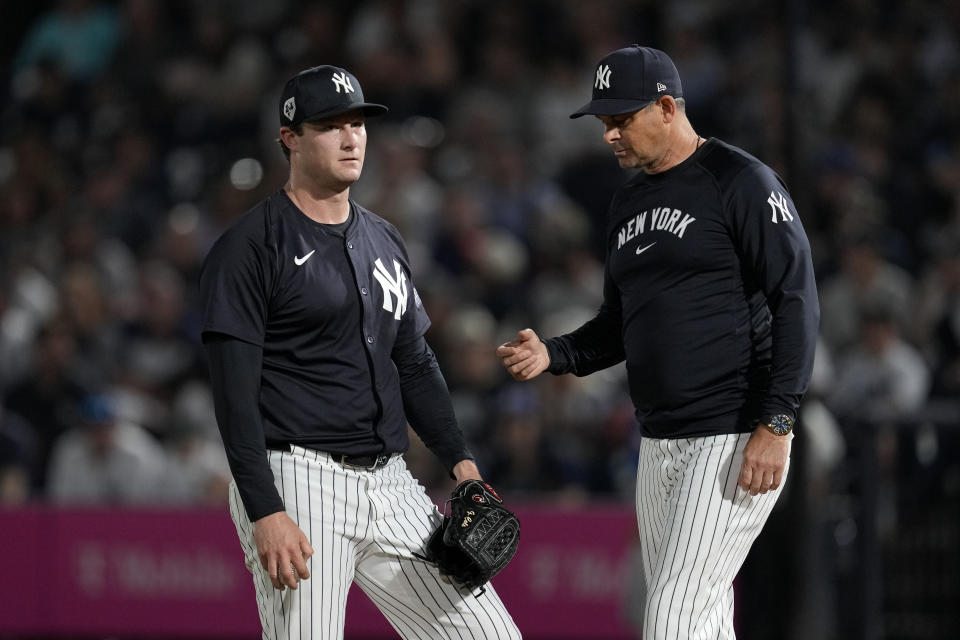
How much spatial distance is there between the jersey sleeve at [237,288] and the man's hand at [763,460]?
4.51 feet

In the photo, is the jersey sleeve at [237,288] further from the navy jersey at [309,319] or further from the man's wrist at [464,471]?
the man's wrist at [464,471]

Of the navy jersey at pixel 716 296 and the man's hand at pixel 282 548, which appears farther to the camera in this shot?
the navy jersey at pixel 716 296

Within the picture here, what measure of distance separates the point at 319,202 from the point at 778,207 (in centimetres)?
129

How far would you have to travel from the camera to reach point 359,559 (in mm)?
4328

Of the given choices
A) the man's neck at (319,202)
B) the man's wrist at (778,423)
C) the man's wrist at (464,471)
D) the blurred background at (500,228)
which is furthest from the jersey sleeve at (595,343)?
the blurred background at (500,228)

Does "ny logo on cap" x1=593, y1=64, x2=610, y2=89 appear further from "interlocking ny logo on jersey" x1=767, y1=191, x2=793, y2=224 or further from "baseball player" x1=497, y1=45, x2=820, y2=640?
"interlocking ny logo on jersey" x1=767, y1=191, x2=793, y2=224

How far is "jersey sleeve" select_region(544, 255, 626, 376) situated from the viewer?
467cm

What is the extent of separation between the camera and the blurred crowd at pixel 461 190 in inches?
349

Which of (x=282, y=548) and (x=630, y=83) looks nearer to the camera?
(x=282, y=548)

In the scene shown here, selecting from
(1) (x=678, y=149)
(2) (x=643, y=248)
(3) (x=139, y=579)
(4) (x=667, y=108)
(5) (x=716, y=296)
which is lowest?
(3) (x=139, y=579)

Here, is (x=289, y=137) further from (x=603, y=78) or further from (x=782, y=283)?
(x=782, y=283)

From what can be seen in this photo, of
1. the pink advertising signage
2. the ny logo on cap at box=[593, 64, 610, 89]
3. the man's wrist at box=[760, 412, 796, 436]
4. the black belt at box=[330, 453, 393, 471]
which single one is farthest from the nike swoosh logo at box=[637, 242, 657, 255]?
the pink advertising signage

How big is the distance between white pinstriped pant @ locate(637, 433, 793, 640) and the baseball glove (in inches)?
17.5

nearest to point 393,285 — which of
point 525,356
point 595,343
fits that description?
point 525,356
